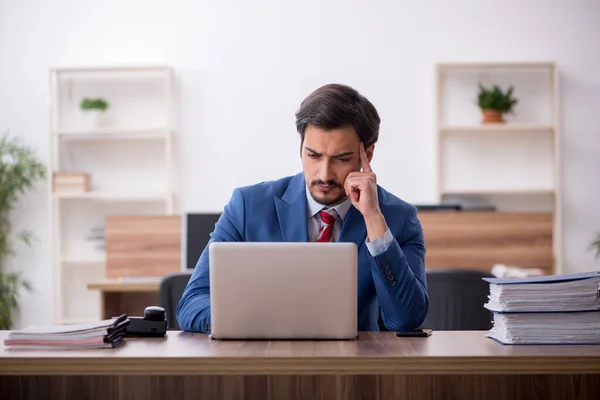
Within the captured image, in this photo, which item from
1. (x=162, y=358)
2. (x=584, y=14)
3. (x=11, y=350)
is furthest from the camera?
(x=584, y=14)

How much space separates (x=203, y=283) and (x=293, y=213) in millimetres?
338

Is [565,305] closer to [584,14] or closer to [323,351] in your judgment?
Result: [323,351]

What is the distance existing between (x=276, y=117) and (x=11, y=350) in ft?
14.6

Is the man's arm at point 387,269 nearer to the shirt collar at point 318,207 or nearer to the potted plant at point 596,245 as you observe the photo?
the shirt collar at point 318,207

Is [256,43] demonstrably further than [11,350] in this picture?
Yes

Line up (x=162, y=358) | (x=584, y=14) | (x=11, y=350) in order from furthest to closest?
(x=584, y=14) → (x=11, y=350) → (x=162, y=358)

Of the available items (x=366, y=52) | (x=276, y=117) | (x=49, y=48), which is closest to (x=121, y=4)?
(x=49, y=48)

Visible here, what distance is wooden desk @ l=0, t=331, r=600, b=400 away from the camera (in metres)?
1.62

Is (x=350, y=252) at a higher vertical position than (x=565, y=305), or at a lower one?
higher

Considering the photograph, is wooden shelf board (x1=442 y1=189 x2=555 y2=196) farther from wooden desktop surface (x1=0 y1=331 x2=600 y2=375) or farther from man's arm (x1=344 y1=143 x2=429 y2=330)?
wooden desktop surface (x1=0 y1=331 x2=600 y2=375)

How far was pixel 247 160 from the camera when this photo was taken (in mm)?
6086

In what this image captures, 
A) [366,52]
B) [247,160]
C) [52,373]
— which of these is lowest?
[52,373]

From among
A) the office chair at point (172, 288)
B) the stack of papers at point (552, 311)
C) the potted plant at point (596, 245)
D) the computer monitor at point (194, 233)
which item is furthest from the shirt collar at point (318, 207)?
the potted plant at point (596, 245)

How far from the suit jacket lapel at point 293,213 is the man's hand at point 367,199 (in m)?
0.18
